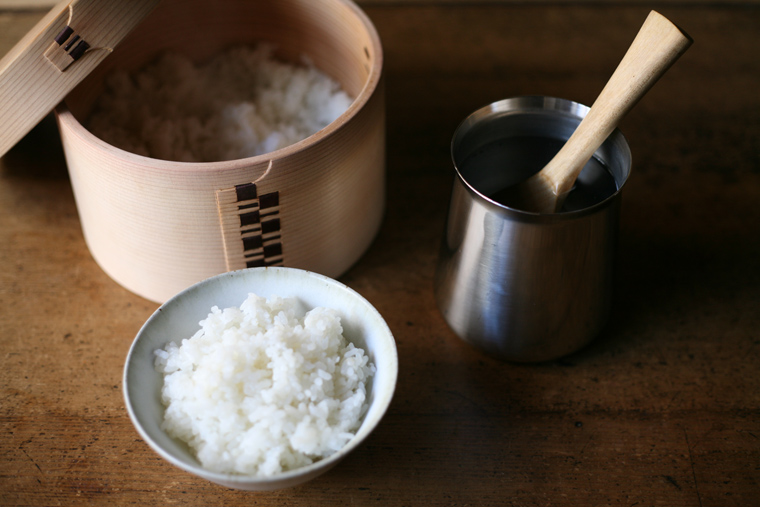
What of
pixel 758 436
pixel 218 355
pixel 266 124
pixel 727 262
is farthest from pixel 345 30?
pixel 758 436

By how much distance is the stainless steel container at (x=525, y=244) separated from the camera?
2.36 ft

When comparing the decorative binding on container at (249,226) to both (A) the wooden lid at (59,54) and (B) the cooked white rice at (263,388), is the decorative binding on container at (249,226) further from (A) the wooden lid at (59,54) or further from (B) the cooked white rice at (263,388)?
(A) the wooden lid at (59,54)

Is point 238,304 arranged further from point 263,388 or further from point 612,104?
point 612,104

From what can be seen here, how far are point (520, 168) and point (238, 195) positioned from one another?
39cm

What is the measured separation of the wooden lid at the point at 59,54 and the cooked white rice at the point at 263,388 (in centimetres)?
34

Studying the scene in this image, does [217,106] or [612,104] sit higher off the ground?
[612,104]

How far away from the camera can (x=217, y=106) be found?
104 cm

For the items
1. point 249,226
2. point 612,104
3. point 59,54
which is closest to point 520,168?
point 612,104

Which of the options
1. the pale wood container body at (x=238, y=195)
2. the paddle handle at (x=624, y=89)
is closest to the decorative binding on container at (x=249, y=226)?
the pale wood container body at (x=238, y=195)

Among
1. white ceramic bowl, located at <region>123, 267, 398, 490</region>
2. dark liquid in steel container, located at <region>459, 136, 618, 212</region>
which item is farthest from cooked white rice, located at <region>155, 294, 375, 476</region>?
dark liquid in steel container, located at <region>459, 136, 618, 212</region>

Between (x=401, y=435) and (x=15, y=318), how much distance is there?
1.77ft

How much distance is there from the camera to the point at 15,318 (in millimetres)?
873

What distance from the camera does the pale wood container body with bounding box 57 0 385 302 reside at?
75 centimetres

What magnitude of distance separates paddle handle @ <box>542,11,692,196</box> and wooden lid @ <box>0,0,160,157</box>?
53 cm
